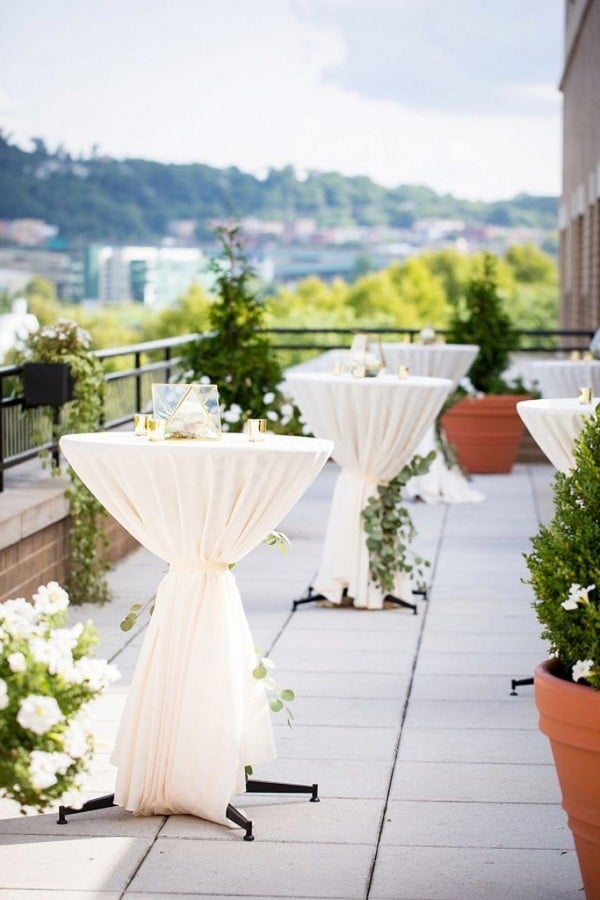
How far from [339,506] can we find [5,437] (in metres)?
1.81

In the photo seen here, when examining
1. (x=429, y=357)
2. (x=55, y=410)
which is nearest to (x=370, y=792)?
(x=55, y=410)

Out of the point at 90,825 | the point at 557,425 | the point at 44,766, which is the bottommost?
the point at 90,825

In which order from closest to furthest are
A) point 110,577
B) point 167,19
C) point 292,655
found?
point 292,655, point 110,577, point 167,19

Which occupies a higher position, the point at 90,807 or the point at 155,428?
the point at 155,428

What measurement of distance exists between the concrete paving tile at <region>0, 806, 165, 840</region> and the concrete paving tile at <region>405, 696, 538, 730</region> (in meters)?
1.44

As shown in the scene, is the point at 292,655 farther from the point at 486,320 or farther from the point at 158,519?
the point at 486,320

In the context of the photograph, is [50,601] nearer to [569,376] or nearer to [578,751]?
[578,751]

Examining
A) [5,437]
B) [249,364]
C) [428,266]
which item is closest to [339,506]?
[5,437]

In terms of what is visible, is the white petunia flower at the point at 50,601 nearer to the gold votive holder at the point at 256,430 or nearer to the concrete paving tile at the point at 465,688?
the gold votive holder at the point at 256,430

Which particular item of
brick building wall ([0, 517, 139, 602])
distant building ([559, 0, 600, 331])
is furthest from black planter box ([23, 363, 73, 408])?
distant building ([559, 0, 600, 331])

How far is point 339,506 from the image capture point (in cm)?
773

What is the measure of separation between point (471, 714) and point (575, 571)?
223cm

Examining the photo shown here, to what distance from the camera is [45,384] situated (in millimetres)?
7449

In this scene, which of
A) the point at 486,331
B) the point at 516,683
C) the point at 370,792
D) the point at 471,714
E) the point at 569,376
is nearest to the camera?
the point at 370,792
